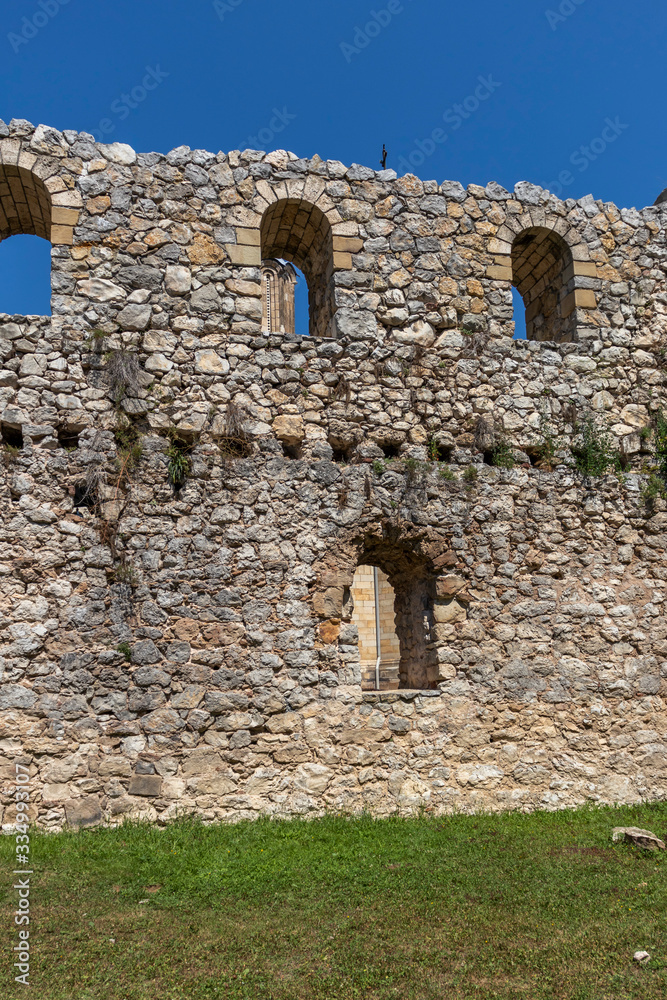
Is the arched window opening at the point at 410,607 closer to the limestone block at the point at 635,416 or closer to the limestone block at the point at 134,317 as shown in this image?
the limestone block at the point at 635,416

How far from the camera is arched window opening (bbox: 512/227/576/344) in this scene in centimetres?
840

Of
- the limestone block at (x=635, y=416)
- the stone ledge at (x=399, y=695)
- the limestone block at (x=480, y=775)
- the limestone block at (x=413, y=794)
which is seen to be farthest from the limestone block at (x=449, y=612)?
the limestone block at (x=635, y=416)

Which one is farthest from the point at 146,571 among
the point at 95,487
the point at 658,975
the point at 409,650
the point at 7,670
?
the point at 658,975

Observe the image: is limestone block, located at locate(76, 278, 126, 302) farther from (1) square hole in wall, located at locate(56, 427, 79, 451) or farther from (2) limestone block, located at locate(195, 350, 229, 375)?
(1) square hole in wall, located at locate(56, 427, 79, 451)

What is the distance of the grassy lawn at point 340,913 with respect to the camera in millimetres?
4051

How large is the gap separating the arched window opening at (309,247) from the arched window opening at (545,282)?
2.24 metres

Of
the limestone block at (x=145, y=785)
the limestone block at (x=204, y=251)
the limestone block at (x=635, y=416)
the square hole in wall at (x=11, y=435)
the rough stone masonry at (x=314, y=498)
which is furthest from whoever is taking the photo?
the limestone block at (x=635, y=416)

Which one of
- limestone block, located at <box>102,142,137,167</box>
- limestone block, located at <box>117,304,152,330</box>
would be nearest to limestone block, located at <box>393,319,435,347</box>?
limestone block, located at <box>117,304,152,330</box>

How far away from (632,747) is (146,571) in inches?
204

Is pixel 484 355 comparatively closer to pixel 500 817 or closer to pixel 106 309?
pixel 106 309

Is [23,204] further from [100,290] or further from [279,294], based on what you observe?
[279,294]

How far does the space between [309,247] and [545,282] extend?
9.46 ft

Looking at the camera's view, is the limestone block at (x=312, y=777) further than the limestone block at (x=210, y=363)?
No

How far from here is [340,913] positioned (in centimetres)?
481
